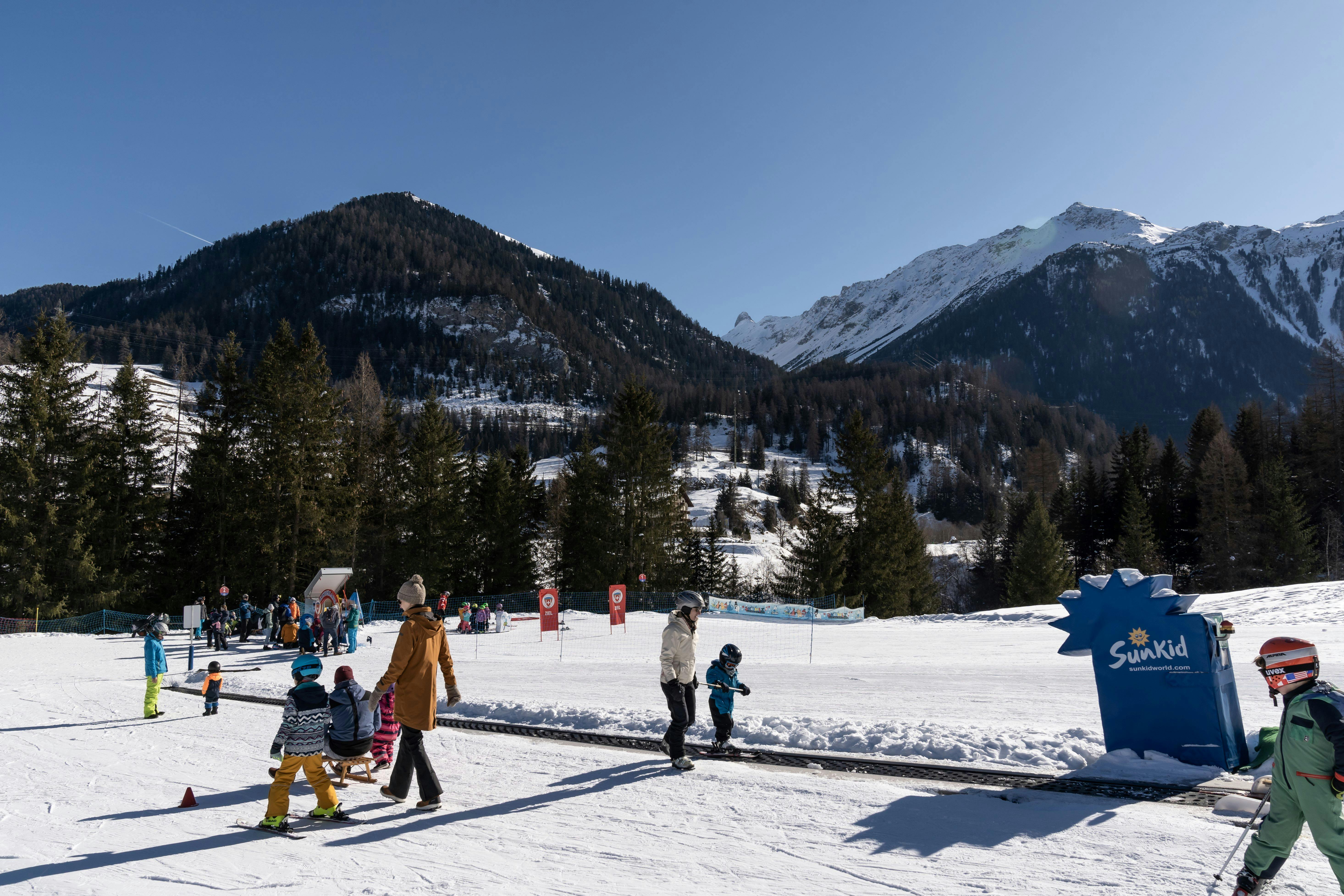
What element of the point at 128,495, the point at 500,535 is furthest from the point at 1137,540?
the point at 128,495

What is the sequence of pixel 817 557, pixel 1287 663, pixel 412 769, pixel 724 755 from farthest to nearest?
1. pixel 817 557
2. pixel 724 755
3. pixel 412 769
4. pixel 1287 663

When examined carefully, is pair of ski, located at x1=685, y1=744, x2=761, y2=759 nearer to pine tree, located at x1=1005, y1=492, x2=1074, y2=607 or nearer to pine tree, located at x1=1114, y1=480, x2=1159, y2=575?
pine tree, located at x1=1005, y1=492, x2=1074, y2=607

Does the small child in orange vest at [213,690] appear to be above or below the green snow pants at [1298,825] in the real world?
below

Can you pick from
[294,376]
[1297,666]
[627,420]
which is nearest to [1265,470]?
[627,420]

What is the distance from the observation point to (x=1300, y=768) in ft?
12.3

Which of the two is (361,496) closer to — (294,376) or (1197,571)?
(294,376)

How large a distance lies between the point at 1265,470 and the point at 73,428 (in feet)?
224

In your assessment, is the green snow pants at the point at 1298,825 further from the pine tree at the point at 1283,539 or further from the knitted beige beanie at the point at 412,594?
the pine tree at the point at 1283,539

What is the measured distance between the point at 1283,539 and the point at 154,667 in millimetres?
51724

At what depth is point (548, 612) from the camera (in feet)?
76.7

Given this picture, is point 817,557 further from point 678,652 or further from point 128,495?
point 128,495

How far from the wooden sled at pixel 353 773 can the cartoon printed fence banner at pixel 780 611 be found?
2388cm

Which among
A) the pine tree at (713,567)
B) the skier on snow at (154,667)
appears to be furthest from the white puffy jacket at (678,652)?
the pine tree at (713,567)

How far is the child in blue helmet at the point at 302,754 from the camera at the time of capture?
557 centimetres
